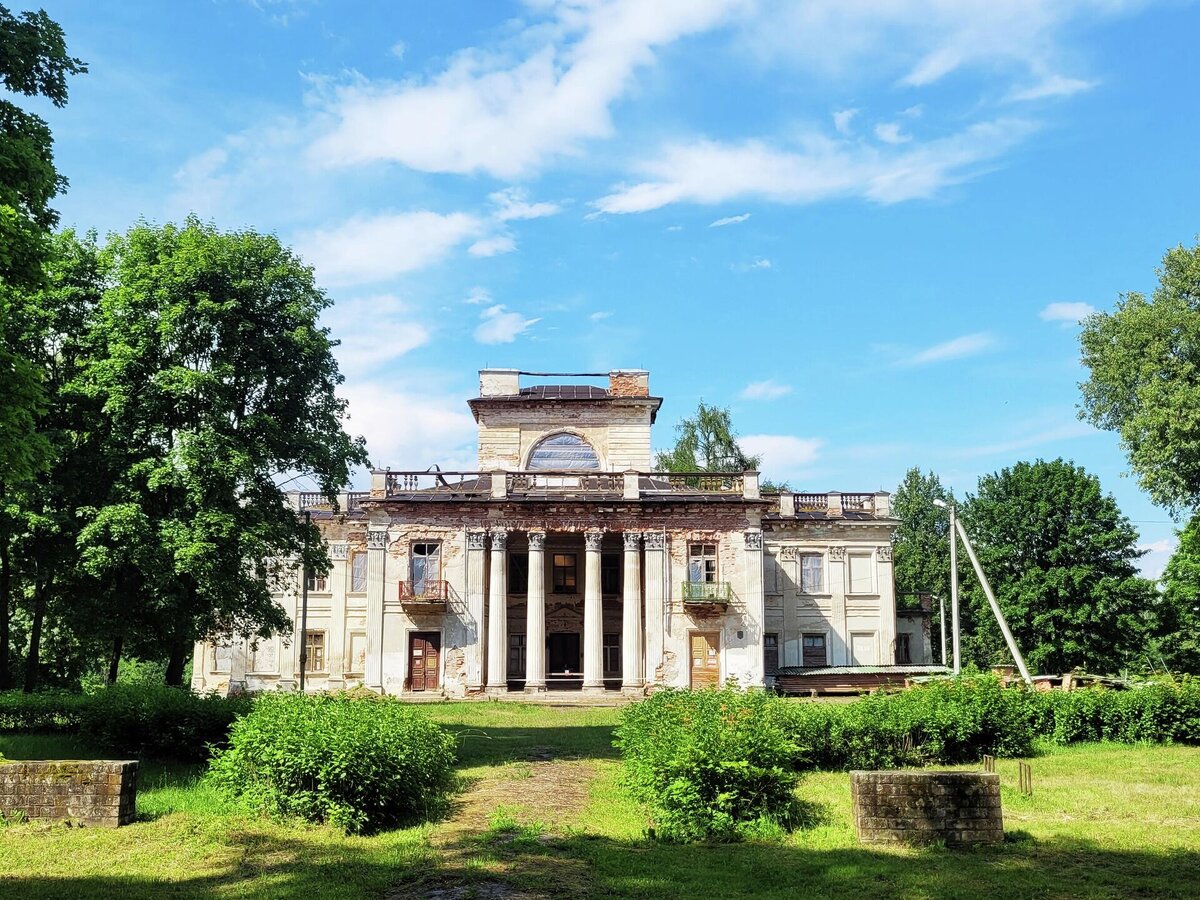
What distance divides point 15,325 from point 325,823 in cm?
1180

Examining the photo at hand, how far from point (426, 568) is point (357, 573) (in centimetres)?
628

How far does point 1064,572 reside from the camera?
41500mm

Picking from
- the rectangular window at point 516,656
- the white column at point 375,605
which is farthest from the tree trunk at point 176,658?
the rectangular window at point 516,656

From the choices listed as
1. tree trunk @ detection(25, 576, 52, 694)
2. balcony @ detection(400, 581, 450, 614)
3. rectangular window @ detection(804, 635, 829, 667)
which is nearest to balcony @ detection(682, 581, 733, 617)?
rectangular window @ detection(804, 635, 829, 667)

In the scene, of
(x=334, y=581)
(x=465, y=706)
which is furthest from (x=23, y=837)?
(x=334, y=581)

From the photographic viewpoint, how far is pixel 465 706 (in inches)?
1305

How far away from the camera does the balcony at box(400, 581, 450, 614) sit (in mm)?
36875

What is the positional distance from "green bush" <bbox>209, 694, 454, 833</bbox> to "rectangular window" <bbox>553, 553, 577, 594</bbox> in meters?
27.4

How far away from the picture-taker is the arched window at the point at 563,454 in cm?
4331

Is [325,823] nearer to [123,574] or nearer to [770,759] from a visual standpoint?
[770,759]

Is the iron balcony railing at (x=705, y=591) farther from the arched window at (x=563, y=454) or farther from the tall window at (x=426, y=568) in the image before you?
the tall window at (x=426, y=568)

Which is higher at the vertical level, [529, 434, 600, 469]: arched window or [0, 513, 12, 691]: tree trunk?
[529, 434, 600, 469]: arched window

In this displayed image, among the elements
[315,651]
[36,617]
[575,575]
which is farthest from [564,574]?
[36,617]

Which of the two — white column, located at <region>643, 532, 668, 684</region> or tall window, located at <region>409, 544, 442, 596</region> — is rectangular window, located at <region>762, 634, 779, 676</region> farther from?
tall window, located at <region>409, 544, 442, 596</region>
